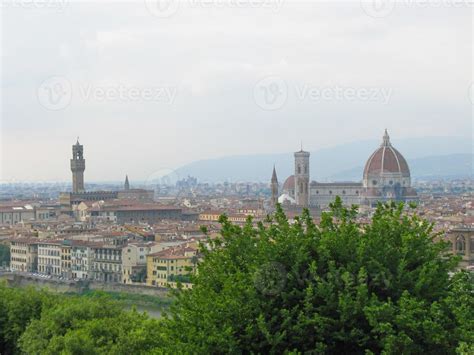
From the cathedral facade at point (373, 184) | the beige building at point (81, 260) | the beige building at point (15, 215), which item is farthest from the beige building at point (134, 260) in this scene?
the cathedral facade at point (373, 184)

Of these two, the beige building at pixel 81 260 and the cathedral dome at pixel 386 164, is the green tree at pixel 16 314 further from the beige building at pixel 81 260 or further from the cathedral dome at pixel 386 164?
the cathedral dome at pixel 386 164

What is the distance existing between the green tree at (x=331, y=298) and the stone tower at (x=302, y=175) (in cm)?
6213

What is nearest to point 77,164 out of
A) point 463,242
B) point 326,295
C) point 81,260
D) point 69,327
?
point 81,260

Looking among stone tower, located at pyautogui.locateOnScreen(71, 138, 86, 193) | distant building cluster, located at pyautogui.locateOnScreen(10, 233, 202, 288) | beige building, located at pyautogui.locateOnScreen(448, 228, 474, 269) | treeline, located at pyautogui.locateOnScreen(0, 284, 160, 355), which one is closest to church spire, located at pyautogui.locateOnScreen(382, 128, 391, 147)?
stone tower, located at pyautogui.locateOnScreen(71, 138, 86, 193)

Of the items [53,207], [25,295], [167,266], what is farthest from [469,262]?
[53,207]

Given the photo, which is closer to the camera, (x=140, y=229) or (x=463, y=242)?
(x=463, y=242)

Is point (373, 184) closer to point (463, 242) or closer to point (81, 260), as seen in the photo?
point (81, 260)

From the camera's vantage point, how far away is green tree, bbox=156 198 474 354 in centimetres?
834

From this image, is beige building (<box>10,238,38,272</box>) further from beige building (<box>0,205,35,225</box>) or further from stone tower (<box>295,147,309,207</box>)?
stone tower (<box>295,147,309,207</box>)

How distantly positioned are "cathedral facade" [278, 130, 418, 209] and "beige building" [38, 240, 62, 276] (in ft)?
100

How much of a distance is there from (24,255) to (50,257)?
2159mm

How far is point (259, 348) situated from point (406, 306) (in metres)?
1.28

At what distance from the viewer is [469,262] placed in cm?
2830

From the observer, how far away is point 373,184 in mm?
72750
